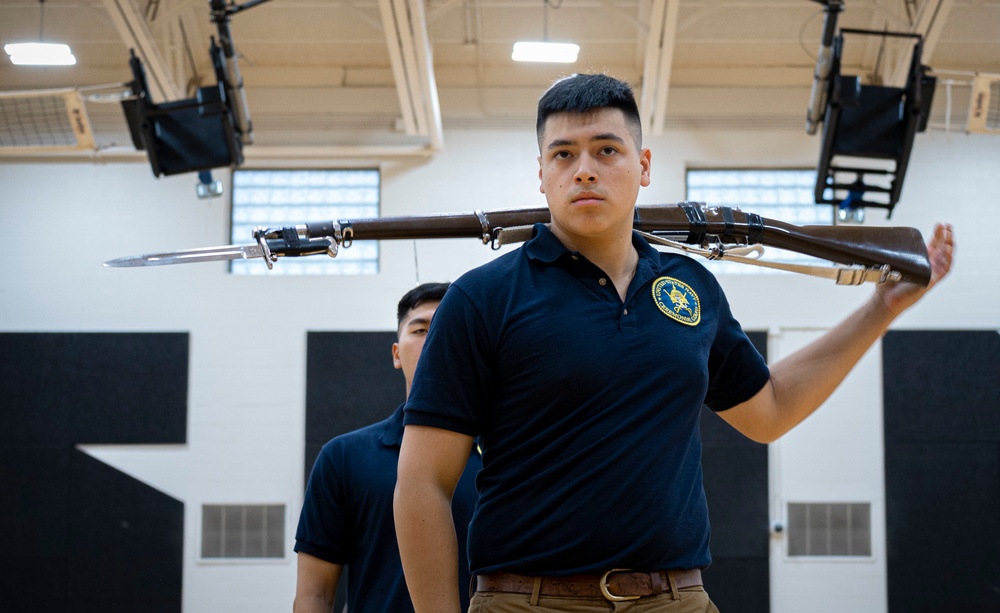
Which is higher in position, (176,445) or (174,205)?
(174,205)

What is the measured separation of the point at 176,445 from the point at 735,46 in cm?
510

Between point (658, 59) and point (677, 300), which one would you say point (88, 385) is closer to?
point (658, 59)

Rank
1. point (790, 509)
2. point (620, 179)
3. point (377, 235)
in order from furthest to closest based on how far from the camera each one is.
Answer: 1. point (790, 509)
2. point (377, 235)
3. point (620, 179)

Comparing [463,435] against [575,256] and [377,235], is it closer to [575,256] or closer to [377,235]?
[575,256]

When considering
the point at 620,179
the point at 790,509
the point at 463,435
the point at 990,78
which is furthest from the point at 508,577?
the point at 790,509

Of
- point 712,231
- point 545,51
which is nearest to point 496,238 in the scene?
point 712,231

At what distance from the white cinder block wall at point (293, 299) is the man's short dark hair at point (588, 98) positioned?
5.76m

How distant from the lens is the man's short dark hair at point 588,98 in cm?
136

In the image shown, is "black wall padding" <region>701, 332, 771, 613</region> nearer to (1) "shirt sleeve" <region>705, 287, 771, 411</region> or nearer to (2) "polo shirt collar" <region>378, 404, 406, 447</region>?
(2) "polo shirt collar" <region>378, 404, 406, 447</region>

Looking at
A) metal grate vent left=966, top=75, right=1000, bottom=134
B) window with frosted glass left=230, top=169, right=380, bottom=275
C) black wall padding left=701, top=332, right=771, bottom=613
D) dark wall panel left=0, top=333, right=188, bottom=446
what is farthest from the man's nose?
dark wall panel left=0, top=333, right=188, bottom=446

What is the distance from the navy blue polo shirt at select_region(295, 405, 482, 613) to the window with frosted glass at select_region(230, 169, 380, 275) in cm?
528

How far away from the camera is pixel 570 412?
4.09ft

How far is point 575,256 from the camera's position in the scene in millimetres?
1361

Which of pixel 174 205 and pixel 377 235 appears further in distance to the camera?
pixel 174 205
